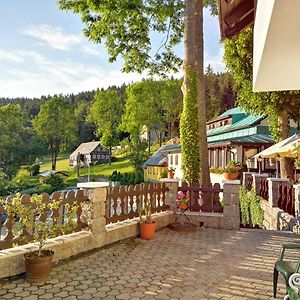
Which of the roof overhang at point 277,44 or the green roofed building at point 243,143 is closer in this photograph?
the roof overhang at point 277,44

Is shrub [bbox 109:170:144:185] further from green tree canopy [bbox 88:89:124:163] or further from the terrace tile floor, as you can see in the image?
the terrace tile floor

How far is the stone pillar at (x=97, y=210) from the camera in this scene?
21.4 feet

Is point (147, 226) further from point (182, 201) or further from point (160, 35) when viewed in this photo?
A: point (160, 35)

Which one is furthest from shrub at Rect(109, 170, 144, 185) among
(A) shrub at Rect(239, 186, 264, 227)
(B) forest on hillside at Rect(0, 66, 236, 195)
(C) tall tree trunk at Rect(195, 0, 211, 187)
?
(C) tall tree trunk at Rect(195, 0, 211, 187)

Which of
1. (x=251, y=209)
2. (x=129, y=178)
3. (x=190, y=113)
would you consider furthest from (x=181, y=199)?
(x=129, y=178)

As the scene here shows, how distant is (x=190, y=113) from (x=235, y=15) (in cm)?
915

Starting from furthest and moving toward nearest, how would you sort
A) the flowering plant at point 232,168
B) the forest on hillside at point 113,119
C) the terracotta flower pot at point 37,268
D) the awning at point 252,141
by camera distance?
the forest on hillside at point 113,119, the awning at point 252,141, the flowering plant at point 232,168, the terracotta flower pot at point 37,268

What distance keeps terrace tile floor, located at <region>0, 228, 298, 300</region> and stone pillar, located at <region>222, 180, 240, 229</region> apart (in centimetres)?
128

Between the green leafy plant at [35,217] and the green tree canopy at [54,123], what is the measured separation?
59.8 meters

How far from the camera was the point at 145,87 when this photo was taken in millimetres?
54156

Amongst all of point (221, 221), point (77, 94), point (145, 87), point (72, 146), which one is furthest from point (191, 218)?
point (77, 94)

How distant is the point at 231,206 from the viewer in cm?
922

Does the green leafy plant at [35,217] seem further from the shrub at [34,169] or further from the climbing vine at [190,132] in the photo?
the shrub at [34,169]

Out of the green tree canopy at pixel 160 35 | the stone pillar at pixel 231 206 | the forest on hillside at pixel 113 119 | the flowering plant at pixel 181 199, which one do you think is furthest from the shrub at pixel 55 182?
the stone pillar at pixel 231 206
